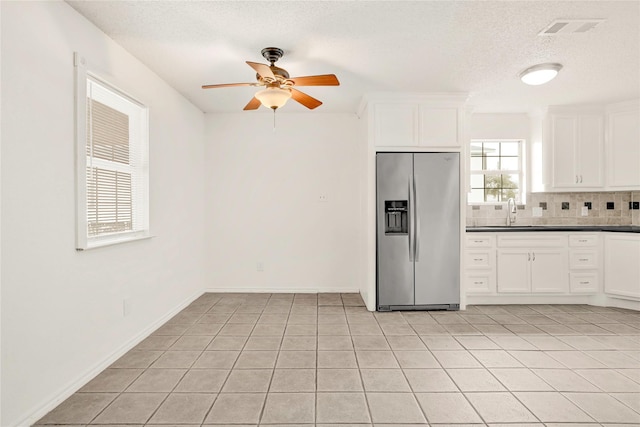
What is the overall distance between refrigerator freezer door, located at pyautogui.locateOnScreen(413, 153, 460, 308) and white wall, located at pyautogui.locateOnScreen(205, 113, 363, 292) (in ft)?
3.38

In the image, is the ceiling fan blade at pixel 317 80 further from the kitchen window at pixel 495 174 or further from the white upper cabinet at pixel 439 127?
the kitchen window at pixel 495 174

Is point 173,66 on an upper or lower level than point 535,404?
upper

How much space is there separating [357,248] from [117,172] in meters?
2.97

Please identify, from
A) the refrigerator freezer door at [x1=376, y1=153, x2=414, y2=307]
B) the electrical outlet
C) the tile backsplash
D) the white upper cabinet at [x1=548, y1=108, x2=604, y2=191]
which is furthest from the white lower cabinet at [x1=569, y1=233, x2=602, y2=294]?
the electrical outlet

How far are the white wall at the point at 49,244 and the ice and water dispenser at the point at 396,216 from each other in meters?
2.50

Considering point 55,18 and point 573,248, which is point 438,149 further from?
point 55,18

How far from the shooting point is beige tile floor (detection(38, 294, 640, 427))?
2.02 meters

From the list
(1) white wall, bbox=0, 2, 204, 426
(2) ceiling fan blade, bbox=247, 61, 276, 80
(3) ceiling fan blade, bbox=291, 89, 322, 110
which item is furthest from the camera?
(3) ceiling fan blade, bbox=291, 89, 322, 110

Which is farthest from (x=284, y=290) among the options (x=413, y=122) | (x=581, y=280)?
(x=581, y=280)

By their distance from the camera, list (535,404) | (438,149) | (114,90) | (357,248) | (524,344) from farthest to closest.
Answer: (357,248) → (438,149) → (524,344) → (114,90) → (535,404)

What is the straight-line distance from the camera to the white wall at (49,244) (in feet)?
5.92

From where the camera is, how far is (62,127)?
218 cm

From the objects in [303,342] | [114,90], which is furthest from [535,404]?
[114,90]

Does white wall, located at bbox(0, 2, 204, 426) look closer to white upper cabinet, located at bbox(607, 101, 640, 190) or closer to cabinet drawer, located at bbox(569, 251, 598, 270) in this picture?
cabinet drawer, located at bbox(569, 251, 598, 270)
